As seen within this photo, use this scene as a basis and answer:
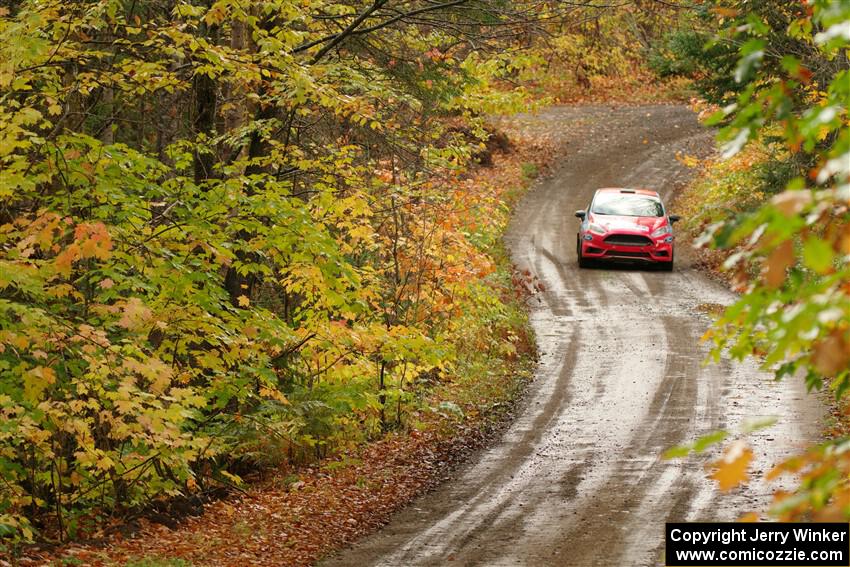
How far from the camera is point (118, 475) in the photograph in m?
8.88

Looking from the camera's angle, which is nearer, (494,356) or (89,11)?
(89,11)

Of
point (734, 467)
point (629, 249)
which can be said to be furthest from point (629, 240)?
point (734, 467)

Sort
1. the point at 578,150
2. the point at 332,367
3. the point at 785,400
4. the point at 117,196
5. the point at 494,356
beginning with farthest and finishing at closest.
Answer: the point at 578,150, the point at 494,356, the point at 785,400, the point at 332,367, the point at 117,196

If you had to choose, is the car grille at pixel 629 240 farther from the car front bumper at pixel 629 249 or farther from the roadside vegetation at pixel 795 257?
the roadside vegetation at pixel 795 257

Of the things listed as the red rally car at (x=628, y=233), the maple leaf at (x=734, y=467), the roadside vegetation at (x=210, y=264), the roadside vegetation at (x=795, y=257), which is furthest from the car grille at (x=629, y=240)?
the maple leaf at (x=734, y=467)

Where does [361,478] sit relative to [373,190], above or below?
below

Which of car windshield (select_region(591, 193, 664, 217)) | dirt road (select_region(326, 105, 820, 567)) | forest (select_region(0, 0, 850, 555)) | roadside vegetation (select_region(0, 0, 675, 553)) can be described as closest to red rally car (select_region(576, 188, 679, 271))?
car windshield (select_region(591, 193, 664, 217))

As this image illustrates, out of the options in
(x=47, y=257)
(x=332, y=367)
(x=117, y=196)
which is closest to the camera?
(x=117, y=196)

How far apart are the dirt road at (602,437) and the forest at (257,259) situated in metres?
1.10

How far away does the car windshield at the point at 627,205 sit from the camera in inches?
958

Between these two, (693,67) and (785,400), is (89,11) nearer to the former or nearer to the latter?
(785,400)

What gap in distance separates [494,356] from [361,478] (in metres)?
6.42

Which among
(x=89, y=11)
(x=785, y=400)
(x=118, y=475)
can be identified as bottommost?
(x=785, y=400)

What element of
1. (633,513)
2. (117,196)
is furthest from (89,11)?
(633,513)
